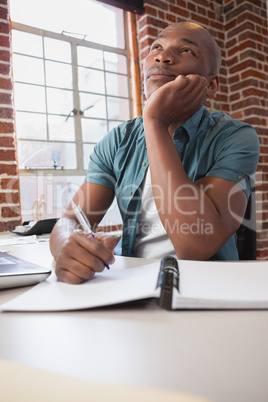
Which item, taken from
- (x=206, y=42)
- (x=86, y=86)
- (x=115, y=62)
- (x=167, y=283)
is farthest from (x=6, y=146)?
(x=167, y=283)

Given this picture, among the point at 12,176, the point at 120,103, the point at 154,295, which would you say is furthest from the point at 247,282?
the point at 120,103

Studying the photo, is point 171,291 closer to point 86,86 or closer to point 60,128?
point 60,128

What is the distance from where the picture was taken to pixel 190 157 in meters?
1.09

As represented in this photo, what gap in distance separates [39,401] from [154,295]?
0.20 m

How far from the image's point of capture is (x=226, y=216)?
82cm

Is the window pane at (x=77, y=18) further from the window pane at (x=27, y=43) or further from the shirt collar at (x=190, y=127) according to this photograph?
the shirt collar at (x=190, y=127)

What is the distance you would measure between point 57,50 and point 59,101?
0.39 m

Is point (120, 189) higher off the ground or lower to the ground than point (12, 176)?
lower

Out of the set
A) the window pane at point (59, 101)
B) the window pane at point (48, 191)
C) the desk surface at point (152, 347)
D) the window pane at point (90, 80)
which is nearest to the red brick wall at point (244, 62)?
the window pane at point (90, 80)

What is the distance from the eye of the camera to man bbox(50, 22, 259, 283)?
78 centimetres

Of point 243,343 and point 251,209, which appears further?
point 251,209

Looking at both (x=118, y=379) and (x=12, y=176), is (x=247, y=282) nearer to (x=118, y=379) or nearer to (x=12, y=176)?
(x=118, y=379)

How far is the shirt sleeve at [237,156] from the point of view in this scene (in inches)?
35.6

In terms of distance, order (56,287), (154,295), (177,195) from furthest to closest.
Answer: (177,195) < (56,287) < (154,295)
